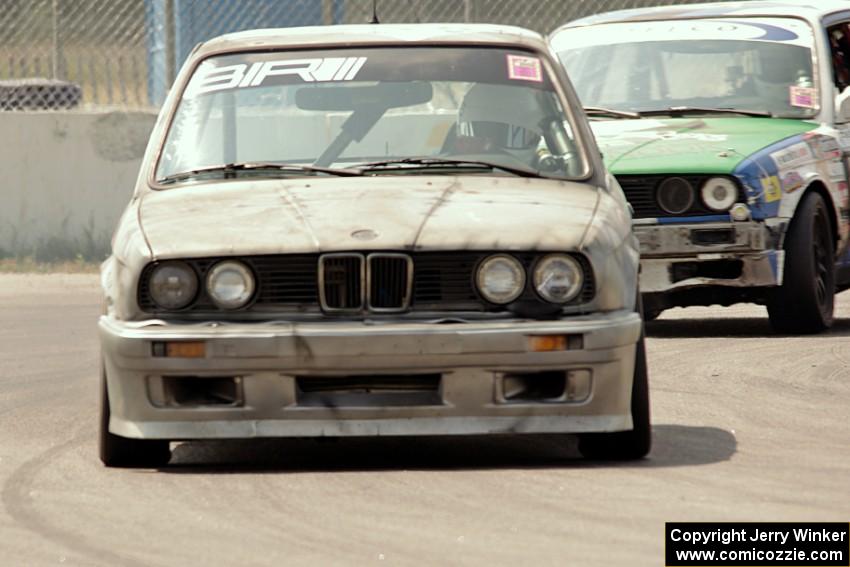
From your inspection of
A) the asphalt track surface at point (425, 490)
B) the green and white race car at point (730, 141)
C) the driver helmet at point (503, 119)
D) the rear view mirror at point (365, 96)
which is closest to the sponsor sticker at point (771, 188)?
the green and white race car at point (730, 141)

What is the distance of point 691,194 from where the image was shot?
993 cm

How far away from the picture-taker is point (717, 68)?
432 inches

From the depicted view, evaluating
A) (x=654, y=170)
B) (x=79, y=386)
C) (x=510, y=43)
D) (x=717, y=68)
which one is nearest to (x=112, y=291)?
(x=510, y=43)

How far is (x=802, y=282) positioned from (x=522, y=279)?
4.34 meters

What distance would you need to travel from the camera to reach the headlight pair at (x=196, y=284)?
5988 mm

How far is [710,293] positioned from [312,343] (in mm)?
4671

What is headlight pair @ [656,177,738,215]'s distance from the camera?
32.4 feet

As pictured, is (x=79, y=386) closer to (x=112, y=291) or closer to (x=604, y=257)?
(x=112, y=291)

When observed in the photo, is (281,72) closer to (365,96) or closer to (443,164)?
(365,96)

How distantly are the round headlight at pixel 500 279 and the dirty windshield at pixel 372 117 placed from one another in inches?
31.2

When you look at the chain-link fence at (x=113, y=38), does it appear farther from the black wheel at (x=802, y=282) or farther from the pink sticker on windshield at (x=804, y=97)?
the black wheel at (x=802, y=282)

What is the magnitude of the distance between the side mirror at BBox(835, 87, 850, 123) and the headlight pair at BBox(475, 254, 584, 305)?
4.83 meters

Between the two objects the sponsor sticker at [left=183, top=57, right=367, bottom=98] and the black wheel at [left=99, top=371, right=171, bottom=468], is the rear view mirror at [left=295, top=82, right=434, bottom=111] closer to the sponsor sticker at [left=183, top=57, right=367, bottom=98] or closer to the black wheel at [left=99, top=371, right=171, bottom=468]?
the sponsor sticker at [left=183, top=57, right=367, bottom=98]

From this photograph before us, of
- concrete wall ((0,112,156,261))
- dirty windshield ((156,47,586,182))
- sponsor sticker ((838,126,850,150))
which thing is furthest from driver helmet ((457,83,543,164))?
concrete wall ((0,112,156,261))
